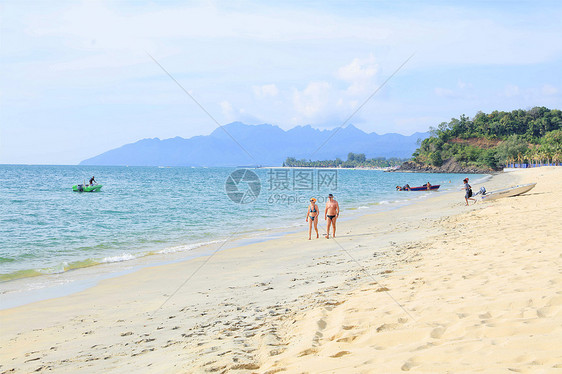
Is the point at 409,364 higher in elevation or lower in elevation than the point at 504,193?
lower

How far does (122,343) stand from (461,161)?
17034 cm

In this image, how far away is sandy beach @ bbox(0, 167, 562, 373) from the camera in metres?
3.79

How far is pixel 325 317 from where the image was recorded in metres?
5.32

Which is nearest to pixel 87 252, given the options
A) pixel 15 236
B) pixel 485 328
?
pixel 15 236

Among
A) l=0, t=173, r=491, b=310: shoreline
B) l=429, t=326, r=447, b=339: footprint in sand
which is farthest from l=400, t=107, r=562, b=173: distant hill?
l=429, t=326, r=447, b=339: footprint in sand

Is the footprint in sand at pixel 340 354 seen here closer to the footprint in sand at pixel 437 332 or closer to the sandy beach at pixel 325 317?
the sandy beach at pixel 325 317

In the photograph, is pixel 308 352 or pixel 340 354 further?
pixel 308 352

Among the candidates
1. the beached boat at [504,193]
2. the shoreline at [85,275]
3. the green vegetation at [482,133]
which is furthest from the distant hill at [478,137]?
the shoreline at [85,275]

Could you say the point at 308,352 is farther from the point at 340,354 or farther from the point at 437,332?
the point at 437,332

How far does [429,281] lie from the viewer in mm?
6582

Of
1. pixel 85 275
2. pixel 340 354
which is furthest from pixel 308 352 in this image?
pixel 85 275

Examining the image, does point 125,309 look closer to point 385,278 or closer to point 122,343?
point 122,343

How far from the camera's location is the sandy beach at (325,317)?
149 inches

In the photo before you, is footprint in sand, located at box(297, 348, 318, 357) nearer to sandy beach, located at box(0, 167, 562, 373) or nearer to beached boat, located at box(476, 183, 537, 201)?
sandy beach, located at box(0, 167, 562, 373)
